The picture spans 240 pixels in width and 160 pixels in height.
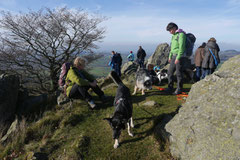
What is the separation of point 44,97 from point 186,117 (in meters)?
7.28

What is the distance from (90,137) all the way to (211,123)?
3.26 metres

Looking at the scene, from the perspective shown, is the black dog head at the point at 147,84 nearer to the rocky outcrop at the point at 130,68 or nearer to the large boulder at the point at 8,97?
the large boulder at the point at 8,97

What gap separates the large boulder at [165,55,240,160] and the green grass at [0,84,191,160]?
1.97 ft

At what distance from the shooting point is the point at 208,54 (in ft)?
23.8

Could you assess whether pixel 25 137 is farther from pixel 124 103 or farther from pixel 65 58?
pixel 65 58

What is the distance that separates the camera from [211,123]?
8.40 feet

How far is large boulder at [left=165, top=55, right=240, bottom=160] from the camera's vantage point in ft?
7.39

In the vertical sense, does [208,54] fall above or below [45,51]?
below

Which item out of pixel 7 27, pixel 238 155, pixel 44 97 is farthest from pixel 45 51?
pixel 238 155

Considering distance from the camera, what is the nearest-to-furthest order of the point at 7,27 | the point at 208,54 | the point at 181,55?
the point at 181,55
the point at 208,54
the point at 7,27

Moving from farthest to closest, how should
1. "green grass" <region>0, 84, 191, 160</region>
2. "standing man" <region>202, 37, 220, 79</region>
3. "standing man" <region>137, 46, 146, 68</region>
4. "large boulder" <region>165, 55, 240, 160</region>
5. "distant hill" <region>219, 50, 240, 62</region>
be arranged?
"distant hill" <region>219, 50, 240, 62</region>
"standing man" <region>137, 46, 146, 68</region>
"standing man" <region>202, 37, 220, 79</region>
"green grass" <region>0, 84, 191, 160</region>
"large boulder" <region>165, 55, 240, 160</region>

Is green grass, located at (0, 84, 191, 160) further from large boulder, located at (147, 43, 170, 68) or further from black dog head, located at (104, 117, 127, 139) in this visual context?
large boulder, located at (147, 43, 170, 68)

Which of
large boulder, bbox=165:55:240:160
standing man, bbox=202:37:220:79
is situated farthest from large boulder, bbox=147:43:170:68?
large boulder, bbox=165:55:240:160

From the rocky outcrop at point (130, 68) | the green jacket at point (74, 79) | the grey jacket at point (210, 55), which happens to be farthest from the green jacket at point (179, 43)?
the rocky outcrop at point (130, 68)
